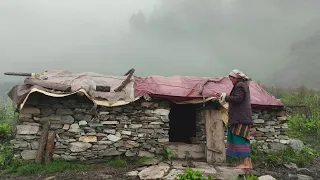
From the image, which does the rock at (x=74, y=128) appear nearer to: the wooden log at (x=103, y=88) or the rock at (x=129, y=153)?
the wooden log at (x=103, y=88)

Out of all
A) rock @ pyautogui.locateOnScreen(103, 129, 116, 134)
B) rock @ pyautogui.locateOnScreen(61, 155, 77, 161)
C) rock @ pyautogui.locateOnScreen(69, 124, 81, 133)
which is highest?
rock @ pyautogui.locateOnScreen(69, 124, 81, 133)

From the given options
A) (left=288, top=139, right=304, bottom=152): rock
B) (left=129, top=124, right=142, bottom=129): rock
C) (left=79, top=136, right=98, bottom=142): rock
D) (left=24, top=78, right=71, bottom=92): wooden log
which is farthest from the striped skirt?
(left=24, top=78, right=71, bottom=92): wooden log

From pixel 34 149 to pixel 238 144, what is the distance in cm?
488

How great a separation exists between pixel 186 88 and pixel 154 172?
2.81 meters

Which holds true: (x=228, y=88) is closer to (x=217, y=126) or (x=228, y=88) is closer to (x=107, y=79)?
(x=217, y=126)

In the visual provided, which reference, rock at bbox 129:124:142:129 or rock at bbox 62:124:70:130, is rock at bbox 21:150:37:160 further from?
rock at bbox 129:124:142:129

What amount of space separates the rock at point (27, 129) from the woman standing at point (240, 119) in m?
4.60

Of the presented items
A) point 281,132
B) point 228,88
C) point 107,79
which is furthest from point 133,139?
point 281,132

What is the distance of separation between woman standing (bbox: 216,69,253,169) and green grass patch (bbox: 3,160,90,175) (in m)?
3.55

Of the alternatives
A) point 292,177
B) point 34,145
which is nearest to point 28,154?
point 34,145

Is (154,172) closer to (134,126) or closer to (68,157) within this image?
(134,126)

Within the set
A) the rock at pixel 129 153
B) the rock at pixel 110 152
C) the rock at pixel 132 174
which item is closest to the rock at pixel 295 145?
the rock at pixel 129 153

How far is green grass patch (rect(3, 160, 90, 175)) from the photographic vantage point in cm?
640

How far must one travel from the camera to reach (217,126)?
738 centimetres
